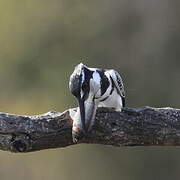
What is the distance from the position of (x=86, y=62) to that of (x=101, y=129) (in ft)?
8.48

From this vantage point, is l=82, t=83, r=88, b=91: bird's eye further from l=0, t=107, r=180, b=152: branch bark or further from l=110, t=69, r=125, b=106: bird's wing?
l=110, t=69, r=125, b=106: bird's wing

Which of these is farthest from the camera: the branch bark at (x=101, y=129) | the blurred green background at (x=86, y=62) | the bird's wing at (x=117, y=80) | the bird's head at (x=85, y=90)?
the blurred green background at (x=86, y=62)

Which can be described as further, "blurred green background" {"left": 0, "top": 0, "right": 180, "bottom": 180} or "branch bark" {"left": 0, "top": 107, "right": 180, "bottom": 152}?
"blurred green background" {"left": 0, "top": 0, "right": 180, "bottom": 180}

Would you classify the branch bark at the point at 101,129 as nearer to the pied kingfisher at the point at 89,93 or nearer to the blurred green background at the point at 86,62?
the pied kingfisher at the point at 89,93

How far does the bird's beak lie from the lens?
2.36 m

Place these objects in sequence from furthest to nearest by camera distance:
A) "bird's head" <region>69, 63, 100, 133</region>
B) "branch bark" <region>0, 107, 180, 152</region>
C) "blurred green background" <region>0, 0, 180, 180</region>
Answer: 1. "blurred green background" <region>0, 0, 180, 180</region>
2. "branch bark" <region>0, 107, 180, 152</region>
3. "bird's head" <region>69, 63, 100, 133</region>

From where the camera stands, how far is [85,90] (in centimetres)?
232

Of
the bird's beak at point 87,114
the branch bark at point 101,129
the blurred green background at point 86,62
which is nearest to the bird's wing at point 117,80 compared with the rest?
the branch bark at point 101,129

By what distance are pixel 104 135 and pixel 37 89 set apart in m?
2.71

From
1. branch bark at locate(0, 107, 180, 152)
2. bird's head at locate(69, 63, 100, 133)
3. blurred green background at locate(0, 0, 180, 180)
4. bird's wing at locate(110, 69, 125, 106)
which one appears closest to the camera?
bird's head at locate(69, 63, 100, 133)

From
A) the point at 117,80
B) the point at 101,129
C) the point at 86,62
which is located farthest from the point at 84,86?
the point at 86,62

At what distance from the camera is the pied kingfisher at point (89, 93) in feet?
7.54

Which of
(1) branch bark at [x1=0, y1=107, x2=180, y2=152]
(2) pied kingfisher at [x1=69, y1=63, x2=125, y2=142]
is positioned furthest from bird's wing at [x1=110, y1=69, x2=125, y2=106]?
(1) branch bark at [x1=0, y1=107, x2=180, y2=152]

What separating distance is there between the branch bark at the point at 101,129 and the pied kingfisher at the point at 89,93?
0.05 metres
